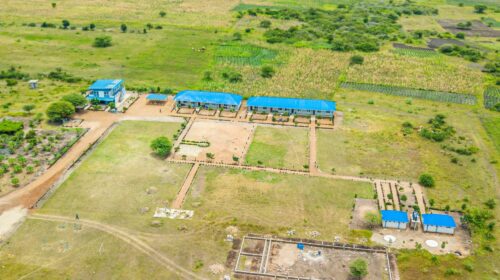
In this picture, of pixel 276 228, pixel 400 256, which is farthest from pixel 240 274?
pixel 400 256

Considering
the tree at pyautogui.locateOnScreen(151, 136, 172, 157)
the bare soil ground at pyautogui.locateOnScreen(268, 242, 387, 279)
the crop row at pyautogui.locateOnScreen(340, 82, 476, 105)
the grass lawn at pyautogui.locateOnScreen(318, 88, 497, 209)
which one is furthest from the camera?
the crop row at pyautogui.locateOnScreen(340, 82, 476, 105)

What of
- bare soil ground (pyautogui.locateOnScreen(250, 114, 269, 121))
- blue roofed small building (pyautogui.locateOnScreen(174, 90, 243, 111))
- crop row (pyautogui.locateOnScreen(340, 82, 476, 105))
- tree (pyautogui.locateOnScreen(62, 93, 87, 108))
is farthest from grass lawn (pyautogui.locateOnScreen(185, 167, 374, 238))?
crop row (pyautogui.locateOnScreen(340, 82, 476, 105))

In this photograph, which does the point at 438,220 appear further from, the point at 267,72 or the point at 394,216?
the point at 267,72

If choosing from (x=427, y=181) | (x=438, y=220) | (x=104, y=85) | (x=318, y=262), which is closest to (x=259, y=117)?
(x=104, y=85)

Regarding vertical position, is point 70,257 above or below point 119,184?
below

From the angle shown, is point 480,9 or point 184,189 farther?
point 480,9

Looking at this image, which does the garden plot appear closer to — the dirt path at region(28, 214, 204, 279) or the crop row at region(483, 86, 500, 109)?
the dirt path at region(28, 214, 204, 279)
